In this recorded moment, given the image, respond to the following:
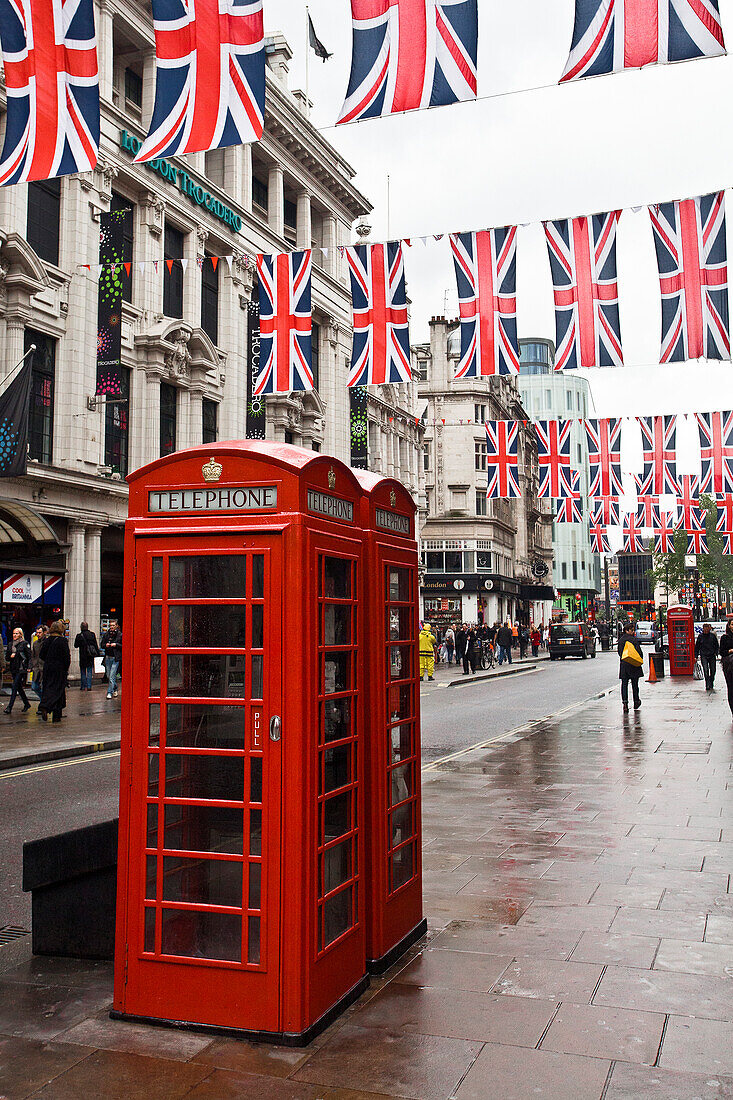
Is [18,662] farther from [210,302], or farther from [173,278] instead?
[210,302]

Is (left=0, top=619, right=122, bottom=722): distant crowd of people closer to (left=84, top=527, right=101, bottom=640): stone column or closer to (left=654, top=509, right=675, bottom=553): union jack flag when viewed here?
(left=84, top=527, right=101, bottom=640): stone column

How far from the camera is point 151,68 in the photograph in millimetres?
29422

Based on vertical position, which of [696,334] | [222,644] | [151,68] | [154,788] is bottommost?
[154,788]

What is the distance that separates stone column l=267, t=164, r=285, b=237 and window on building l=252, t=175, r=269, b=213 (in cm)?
50

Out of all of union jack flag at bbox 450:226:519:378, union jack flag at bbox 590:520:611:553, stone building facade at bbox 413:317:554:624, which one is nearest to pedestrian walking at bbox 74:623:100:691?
union jack flag at bbox 450:226:519:378

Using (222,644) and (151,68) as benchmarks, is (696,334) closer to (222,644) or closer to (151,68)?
(222,644)

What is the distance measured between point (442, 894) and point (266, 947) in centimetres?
253

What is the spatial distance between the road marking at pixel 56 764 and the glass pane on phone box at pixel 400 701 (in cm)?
809

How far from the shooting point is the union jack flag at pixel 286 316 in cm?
1980

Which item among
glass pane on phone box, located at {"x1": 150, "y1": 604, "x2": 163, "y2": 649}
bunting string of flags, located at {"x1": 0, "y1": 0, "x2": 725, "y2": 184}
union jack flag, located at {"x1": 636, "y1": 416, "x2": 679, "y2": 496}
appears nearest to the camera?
glass pane on phone box, located at {"x1": 150, "y1": 604, "x2": 163, "y2": 649}

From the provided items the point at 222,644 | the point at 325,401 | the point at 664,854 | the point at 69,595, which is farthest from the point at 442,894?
the point at 325,401

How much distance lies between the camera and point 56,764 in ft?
42.1

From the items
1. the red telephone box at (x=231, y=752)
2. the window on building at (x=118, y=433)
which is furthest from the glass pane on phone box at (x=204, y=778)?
the window on building at (x=118, y=433)

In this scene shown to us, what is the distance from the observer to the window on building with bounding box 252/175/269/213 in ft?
127
